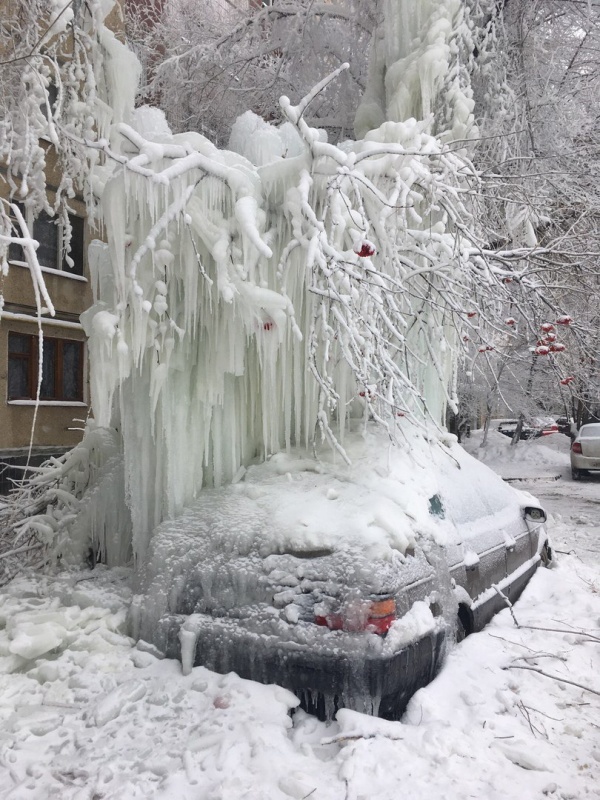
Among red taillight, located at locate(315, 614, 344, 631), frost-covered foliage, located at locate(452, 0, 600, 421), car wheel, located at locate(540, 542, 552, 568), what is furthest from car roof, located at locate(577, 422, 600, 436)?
red taillight, located at locate(315, 614, 344, 631)

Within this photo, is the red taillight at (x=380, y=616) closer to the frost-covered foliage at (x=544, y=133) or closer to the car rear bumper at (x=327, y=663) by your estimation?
the car rear bumper at (x=327, y=663)

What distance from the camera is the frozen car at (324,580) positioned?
2.66 m

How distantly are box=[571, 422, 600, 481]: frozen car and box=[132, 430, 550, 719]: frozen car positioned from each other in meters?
12.3

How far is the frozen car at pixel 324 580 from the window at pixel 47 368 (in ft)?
35.4

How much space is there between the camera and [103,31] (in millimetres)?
4652

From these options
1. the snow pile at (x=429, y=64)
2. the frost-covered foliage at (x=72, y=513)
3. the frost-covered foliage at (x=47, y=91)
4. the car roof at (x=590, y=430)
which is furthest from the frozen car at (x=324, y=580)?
the car roof at (x=590, y=430)

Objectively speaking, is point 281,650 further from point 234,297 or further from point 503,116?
point 503,116

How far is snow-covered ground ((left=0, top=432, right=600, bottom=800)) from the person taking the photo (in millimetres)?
2297

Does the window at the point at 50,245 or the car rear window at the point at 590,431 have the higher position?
the window at the point at 50,245

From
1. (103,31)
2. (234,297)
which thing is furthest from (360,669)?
(103,31)

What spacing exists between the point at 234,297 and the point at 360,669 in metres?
2.04

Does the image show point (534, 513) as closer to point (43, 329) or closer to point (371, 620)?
point (371, 620)

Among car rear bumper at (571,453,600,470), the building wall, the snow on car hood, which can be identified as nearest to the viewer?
the snow on car hood

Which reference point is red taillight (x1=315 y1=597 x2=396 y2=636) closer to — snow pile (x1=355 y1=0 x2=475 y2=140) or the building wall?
snow pile (x1=355 y1=0 x2=475 y2=140)
